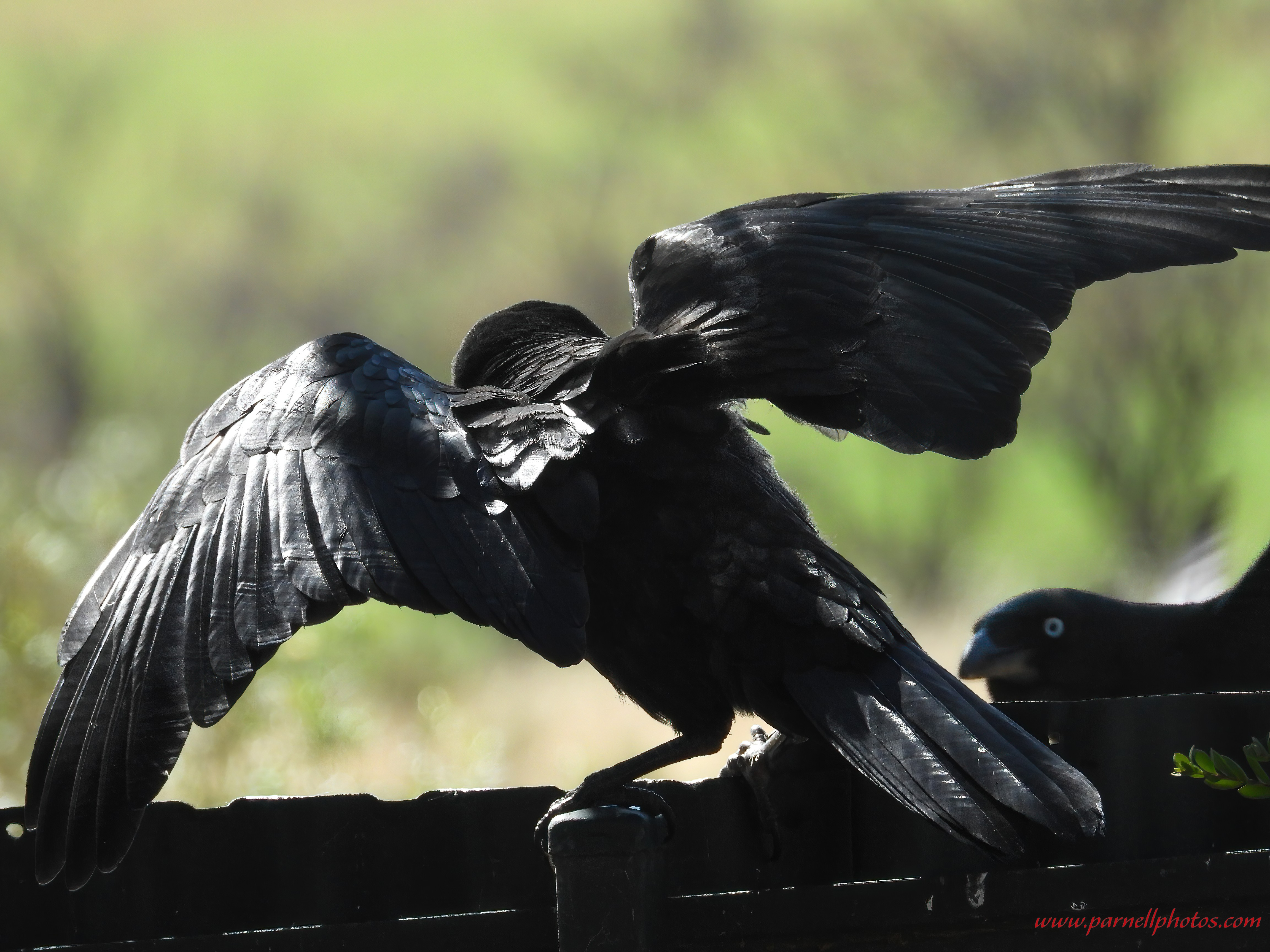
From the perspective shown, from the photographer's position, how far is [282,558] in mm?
1330

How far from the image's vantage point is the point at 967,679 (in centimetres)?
234

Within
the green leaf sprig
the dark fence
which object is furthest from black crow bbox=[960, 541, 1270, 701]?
the green leaf sprig

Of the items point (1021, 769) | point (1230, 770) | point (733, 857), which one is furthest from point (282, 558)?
point (1230, 770)

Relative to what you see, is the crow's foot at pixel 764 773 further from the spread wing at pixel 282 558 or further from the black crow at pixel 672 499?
the spread wing at pixel 282 558

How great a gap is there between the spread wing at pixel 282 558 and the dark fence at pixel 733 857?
185mm

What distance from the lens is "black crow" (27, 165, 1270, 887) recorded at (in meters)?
1.28

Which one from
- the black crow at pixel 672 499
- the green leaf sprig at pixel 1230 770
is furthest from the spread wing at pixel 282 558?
the green leaf sprig at pixel 1230 770

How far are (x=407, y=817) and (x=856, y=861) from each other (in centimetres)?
56

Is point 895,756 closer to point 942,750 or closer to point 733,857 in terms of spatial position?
point 942,750

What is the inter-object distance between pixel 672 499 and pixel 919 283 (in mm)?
504

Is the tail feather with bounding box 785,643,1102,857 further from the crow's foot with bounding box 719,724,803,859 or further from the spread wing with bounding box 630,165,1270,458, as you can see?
the spread wing with bounding box 630,165,1270,458

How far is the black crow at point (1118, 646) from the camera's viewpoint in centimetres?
200

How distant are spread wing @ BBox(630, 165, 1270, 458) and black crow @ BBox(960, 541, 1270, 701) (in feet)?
1.85

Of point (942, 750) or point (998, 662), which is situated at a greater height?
point (998, 662)
